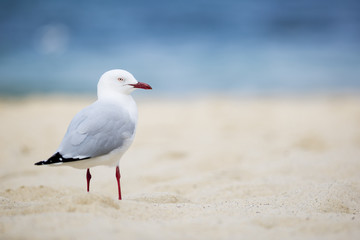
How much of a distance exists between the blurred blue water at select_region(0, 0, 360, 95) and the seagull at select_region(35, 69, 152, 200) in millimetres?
10876

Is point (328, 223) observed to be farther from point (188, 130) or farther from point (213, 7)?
point (213, 7)

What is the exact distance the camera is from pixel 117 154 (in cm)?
301

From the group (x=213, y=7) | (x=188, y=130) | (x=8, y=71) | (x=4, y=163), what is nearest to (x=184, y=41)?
(x=213, y=7)

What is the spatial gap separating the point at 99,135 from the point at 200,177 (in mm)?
1890

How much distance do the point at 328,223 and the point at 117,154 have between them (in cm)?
155

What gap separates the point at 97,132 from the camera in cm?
292

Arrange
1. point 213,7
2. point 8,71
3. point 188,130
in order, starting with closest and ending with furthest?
point 188,130
point 8,71
point 213,7

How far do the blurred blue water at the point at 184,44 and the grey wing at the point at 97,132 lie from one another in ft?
35.9

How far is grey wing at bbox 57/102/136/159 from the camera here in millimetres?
2857

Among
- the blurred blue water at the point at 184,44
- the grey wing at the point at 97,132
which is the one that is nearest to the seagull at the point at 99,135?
the grey wing at the point at 97,132

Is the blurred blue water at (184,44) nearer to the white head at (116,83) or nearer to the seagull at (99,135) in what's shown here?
the white head at (116,83)

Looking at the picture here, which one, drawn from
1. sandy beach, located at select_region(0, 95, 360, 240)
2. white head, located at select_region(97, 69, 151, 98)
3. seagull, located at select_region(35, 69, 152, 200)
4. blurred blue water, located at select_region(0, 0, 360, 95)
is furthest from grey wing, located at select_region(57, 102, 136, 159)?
blurred blue water, located at select_region(0, 0, 360, 95)

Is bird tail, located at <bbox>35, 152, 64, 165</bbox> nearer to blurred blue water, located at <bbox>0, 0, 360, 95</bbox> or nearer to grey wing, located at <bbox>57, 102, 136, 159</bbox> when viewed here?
grey wing, located at <bbox>57, 102, 136, 159</bbox>

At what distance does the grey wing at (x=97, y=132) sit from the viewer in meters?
2.86
